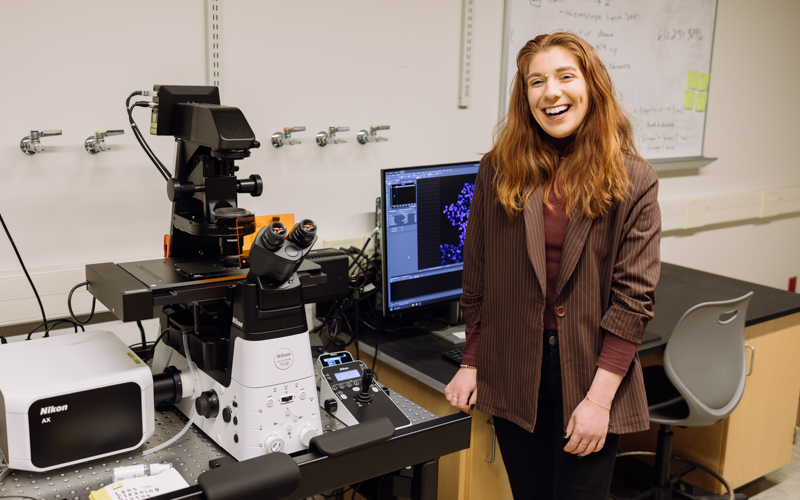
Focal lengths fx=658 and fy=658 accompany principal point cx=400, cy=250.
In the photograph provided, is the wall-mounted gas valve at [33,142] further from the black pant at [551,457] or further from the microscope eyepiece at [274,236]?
the black pant at [551,457]

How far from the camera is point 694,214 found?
3264 millimetres

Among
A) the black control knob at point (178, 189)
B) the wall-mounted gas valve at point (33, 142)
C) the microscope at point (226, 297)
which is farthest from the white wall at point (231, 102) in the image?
the black control knob at point (178, 189)

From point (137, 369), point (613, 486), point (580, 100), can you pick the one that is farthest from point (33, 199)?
point (613, 486)

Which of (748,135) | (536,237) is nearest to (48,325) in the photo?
(536,237)

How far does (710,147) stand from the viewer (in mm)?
3354

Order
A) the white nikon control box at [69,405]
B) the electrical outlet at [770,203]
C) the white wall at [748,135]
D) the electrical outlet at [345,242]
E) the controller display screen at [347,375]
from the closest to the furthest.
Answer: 1. the white nikon control box at [69,405]
2. the controller display screen at [347,375]
3. the electrical outlet at [345,242]
4. the white wall at [748,135]
5. the electrical outlet at [770,203]

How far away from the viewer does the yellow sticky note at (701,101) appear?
321 centimetres

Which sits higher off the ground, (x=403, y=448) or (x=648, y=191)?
(x=648, y=191)

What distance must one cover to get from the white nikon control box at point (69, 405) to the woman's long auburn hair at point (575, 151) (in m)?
0.82

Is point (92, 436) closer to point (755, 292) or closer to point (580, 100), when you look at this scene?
point (580, 100)

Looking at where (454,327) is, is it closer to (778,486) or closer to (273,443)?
(273,443)

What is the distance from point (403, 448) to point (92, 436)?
22.4 inches

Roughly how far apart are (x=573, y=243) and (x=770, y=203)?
115 inches

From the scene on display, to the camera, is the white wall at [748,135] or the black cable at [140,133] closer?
the black cable at [140,133]
